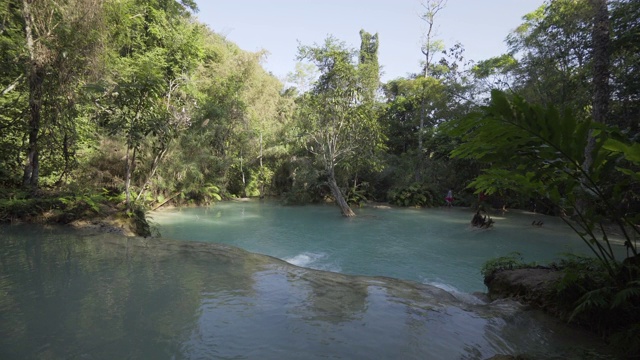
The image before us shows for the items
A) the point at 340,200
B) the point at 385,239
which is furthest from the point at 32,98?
the point at 340,200

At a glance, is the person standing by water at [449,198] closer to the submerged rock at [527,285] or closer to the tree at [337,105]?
the tree at [337,105]

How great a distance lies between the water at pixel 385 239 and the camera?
823 cm

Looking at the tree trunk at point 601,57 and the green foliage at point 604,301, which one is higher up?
the tree trunk at point 601,57

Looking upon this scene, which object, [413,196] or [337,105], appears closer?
[337,105]

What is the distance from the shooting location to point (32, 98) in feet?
28.3

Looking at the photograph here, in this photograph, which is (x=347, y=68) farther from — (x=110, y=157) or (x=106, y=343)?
(x=106, y=343)

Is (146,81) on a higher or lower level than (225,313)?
higher

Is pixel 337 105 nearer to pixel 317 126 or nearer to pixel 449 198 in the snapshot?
pixel 317 126

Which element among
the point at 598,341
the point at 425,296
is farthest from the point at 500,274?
the point at 598,341

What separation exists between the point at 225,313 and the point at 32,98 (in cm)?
905

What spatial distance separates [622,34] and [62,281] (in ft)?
55.5

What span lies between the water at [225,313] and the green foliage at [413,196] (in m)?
15.1

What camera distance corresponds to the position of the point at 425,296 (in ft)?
15.7

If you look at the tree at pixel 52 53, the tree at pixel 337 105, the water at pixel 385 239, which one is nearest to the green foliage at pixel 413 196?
the water at pixel 385 239
